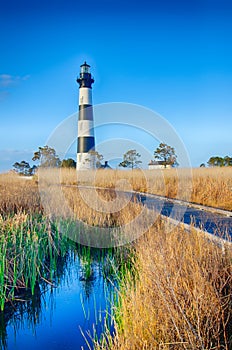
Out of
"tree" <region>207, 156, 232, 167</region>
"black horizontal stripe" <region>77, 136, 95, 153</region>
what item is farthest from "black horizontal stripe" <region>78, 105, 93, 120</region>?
"tree" <region>207, 156, 232, 167</region>

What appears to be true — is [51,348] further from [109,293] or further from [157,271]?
[157,271]

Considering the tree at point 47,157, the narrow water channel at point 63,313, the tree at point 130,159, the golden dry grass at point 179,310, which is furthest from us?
the tree at point 47,157

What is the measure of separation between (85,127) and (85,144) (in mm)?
1191

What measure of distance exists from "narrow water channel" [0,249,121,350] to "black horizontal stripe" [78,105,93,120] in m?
19.0

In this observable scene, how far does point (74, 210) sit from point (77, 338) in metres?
4.40

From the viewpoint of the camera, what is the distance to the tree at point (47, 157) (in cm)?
2609

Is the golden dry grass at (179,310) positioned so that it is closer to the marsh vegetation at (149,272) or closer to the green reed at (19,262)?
the marsh vegetation at (149,272)

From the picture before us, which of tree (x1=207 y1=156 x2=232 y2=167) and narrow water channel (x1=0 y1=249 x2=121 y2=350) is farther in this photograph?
tree (x1=207 y1=156 x2=232 y2=167)

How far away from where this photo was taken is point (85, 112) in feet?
76.3

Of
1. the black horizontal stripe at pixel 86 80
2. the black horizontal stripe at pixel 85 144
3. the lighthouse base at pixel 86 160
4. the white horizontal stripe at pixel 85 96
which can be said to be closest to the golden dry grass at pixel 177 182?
the lighthouse base at pixel 86 160

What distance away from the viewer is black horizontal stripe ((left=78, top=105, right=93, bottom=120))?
23152 millimetres

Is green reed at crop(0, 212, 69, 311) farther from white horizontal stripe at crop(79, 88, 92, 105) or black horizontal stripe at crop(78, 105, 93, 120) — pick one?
white horizontal stripe at crop(79, 88, 92, 105)

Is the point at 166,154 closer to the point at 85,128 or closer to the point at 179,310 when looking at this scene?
the point at 85,128

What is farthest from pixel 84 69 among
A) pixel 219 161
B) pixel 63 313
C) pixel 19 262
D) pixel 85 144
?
pixel 63 313
